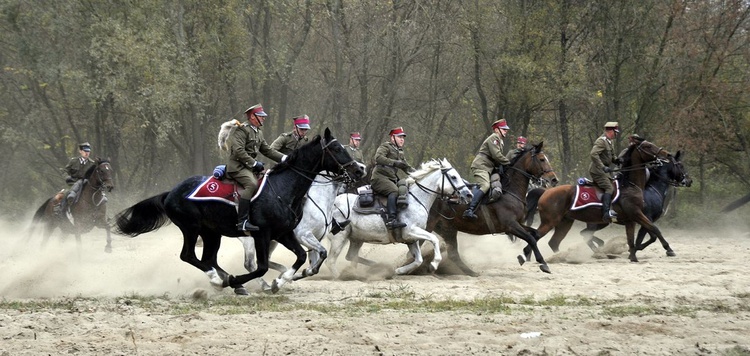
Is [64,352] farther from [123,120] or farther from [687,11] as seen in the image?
[123,120]

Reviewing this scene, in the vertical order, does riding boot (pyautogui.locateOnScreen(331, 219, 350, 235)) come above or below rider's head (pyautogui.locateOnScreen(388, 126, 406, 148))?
below

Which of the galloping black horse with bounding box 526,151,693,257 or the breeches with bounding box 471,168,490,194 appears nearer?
the breeches with bounding box 471,168,490,194

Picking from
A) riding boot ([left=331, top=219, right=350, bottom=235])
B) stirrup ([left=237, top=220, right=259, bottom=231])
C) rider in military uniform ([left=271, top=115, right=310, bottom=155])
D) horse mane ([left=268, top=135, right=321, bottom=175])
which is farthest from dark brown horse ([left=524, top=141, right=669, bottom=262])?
stirrup ([left=237, top=220, right=259, bottom=231])

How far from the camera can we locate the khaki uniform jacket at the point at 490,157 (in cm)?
1839

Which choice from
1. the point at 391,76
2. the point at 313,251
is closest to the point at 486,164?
the point at 313,251

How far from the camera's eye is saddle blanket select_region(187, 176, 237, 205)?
14266 mm

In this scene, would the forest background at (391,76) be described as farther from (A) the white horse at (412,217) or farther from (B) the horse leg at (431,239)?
(B) the horse leg at (431,239)

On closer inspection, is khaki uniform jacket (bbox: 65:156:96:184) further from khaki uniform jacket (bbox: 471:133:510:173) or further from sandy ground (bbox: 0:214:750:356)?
khaki uniform jacket (bbox: 471:133:510:173)

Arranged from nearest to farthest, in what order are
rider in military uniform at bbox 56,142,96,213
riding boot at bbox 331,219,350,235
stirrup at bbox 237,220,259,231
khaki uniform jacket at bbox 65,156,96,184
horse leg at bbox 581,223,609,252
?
stirrup at bbox 237,220,259,231, riding boot at bbox 331,219,350,235, rider in military uniform at bbox 56,142,96,213, khaki uniform jacket at bbox 65,156,96,184, horse leg at bbox 581,223,609,252

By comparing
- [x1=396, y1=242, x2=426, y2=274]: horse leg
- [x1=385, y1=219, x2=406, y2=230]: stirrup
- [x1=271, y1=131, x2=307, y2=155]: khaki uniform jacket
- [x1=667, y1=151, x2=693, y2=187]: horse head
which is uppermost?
[x1=667, y1=151, x2=693, y2=187]: horse head

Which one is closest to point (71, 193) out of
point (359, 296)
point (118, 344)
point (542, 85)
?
point (359, 296)

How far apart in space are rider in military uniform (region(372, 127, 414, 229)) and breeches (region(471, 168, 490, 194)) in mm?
1409

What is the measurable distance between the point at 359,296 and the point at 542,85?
19906 millimetres

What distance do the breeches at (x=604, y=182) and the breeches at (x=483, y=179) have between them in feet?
12.3
